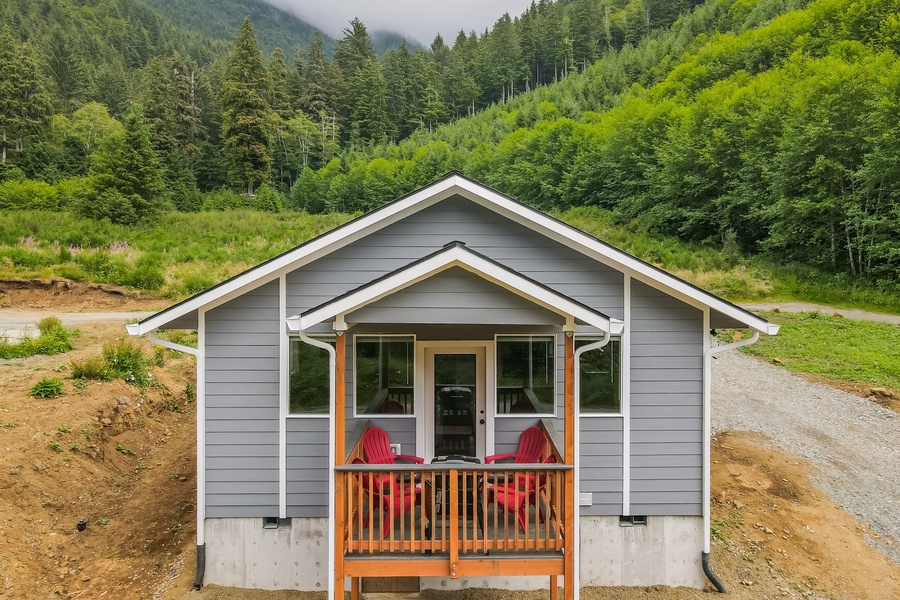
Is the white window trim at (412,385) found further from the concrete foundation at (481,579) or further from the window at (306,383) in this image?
the concrete foundation at (481,579)

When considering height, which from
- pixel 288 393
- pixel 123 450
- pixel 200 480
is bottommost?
pixel 123 450

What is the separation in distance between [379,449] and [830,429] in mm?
9204

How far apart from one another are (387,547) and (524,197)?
3394 cm

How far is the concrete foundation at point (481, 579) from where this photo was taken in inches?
220

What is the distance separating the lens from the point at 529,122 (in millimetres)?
49625

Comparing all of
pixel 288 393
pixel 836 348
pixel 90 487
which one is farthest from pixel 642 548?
pixel 836 348

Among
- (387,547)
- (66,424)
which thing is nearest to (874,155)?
(387,547)

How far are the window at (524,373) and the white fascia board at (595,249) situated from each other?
1191 mm

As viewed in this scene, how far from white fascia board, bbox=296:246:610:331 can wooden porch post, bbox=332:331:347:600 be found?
29cm

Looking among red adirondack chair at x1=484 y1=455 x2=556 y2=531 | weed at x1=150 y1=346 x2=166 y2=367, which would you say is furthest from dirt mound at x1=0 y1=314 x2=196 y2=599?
red adirondack chair at x1=484 y1=455 x2=556 y2=531

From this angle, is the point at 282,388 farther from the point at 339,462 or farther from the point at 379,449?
the point at 339,462

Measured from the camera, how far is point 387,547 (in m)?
4.50

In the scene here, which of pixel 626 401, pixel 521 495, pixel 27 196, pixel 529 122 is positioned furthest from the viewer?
pixel 529 122

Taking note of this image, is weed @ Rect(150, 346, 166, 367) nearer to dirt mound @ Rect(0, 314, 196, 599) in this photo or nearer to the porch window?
dirt mound @ Rect(0, 314, 196, 599)
